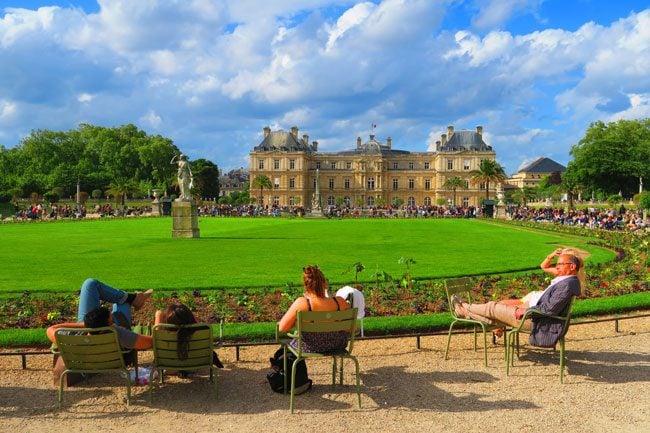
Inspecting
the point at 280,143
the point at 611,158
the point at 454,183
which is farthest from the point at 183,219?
the point at 280,143

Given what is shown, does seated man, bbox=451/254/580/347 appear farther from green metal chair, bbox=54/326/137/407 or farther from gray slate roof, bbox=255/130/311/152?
gray slate roof, bbox=255/130/311/152

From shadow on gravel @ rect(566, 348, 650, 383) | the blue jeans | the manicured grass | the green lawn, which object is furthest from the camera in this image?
the green lawn

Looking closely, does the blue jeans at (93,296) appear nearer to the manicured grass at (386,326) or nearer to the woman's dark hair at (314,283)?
the manicured grass at (386,326)

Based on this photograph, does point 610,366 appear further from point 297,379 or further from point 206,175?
point 206,175

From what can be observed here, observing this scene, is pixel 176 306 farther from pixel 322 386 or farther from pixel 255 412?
pixel 322 386

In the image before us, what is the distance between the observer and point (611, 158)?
5597cm

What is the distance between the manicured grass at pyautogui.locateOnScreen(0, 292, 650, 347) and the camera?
22.2ft

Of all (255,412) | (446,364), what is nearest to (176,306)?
(255,412)

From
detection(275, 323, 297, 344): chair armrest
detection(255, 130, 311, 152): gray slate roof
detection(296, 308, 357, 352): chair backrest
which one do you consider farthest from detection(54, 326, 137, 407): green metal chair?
detection(255, 130, 311, 152): gray slate roof

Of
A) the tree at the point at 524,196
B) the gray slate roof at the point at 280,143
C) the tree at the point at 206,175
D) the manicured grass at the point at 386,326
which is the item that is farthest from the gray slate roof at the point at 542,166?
the manicured grass at the point at 386,326

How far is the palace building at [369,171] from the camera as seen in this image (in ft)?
289

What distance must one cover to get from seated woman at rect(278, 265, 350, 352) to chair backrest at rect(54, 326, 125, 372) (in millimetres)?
1429

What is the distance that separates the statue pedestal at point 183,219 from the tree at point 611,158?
4662 cm

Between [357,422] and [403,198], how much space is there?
8805 cm
